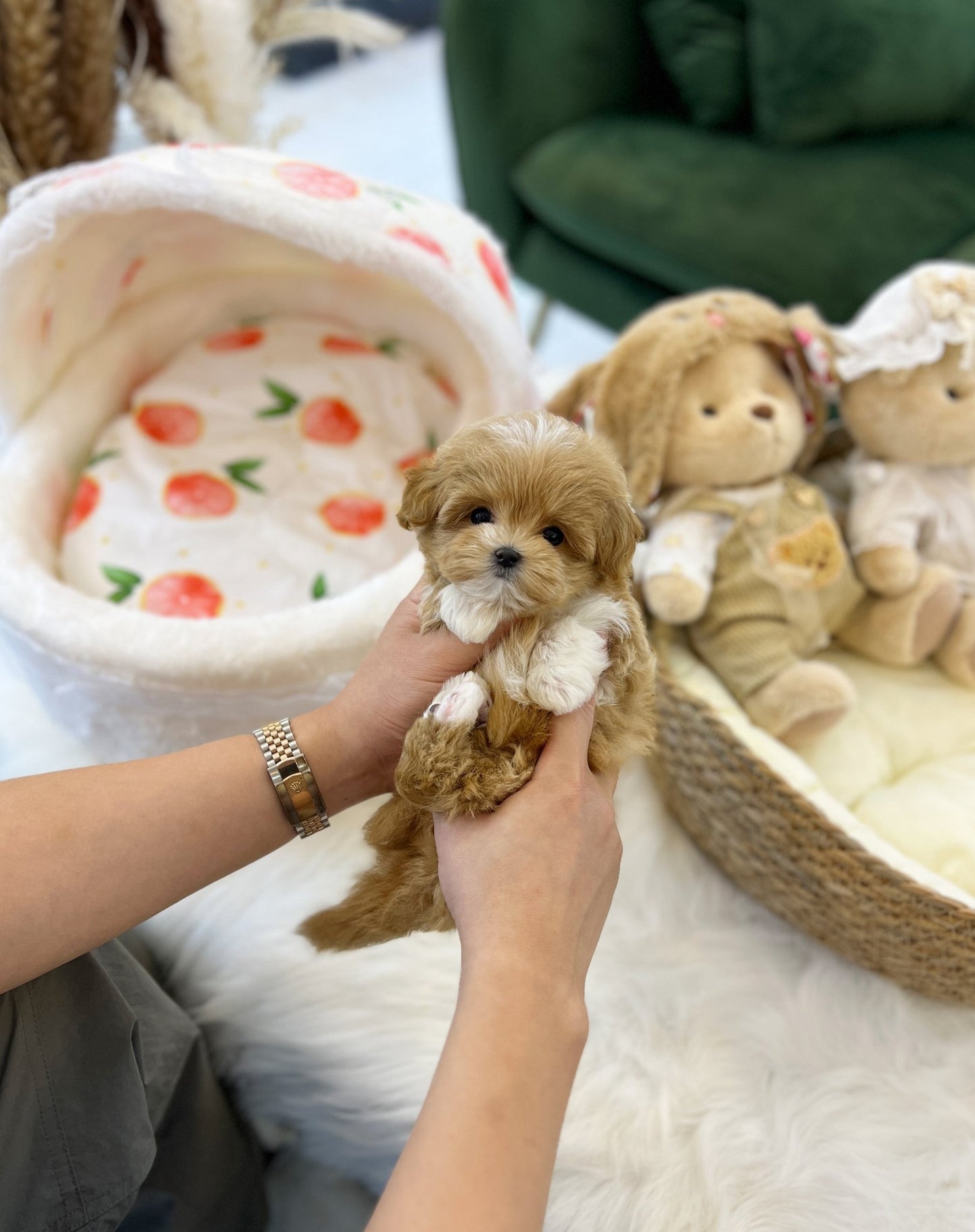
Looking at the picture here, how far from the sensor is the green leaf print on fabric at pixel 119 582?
117cm

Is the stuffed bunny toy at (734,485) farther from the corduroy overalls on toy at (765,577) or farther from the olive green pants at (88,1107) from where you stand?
the olive green pants at (88,1107)

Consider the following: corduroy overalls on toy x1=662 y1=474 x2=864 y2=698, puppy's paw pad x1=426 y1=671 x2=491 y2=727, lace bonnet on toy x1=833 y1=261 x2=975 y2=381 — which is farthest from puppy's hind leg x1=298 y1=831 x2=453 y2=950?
lace bonnet on toy x1=833 y1=261 x2=975 y2=381

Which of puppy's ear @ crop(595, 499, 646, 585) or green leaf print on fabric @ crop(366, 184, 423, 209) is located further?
green leaf print on fabric @ crop(366, 184, 423, 209)

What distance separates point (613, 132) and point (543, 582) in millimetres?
1495

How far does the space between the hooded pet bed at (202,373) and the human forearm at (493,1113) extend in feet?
1.56

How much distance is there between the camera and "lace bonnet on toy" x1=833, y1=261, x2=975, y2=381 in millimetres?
1001

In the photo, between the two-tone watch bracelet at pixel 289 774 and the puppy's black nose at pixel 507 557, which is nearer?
the puppy's black nose at pixel 507 557

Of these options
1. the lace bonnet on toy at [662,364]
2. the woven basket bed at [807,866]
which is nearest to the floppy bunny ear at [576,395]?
the lace bonnet on toy at [662,364]

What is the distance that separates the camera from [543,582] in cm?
52

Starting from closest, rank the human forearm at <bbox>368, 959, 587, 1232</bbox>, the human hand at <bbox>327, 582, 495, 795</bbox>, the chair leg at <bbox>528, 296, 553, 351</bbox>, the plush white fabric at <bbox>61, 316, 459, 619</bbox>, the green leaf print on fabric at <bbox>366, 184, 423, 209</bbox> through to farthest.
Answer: the human forearm at <bbox>368, 959, 587, 1232</bbox>, the human hand at <bbox>327, 582, 495, 795</bbox>, the green leaf print on fabric at <bbox>366, 184, 423, 209</bbox>, the plush white fabric at <bbox>61, 316, 459, 619</bbox>, the chair leg at <bbox>528, 296, 553, 351</bbox>

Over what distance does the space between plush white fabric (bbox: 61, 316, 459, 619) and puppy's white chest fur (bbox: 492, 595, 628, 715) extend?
678 millimetres

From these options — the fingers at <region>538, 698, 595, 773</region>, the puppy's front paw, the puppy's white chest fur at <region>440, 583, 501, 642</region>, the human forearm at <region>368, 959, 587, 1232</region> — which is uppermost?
the puppy's white chest fur at <region>440, 583, 501, 642</region>

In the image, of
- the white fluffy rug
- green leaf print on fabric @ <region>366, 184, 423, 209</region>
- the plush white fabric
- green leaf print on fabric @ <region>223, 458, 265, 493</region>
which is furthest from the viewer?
green leaf print on fabric @ <region>223, 458, 265, 493</region>

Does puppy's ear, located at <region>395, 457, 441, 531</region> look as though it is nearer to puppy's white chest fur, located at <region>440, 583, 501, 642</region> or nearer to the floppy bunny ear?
puppy's white chest fur, located at <region>440, 583, 501, 642</region>
